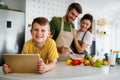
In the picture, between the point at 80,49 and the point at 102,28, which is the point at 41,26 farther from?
the point at 102,28

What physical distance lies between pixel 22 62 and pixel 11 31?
211 cm

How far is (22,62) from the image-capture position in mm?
890

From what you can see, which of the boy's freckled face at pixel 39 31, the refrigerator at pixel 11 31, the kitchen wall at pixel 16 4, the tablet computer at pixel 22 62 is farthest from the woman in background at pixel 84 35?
the kitchen wall at pixel 16 4

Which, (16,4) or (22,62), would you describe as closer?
(22,62)

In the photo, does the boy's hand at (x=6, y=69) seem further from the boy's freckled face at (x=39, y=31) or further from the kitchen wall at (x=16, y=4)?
the kitchen wall at (x=16, y=4)

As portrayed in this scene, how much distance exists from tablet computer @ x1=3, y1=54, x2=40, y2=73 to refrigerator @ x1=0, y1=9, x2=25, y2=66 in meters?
1.99

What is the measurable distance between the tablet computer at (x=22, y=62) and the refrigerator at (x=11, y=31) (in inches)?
78.5

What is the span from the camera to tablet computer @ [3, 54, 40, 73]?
878 mm

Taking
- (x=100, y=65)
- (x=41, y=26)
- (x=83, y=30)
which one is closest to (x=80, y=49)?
(x=83, y=30)

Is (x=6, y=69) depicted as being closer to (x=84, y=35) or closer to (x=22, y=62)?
(x=22, y=62)

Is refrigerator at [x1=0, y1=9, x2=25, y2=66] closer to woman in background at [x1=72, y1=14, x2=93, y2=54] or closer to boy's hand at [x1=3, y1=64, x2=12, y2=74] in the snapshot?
woman in background at [x1=72, y1=14, x2=93, y2=54]

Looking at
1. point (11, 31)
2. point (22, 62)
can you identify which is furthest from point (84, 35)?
point (11, 31)

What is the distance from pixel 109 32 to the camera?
6.21m

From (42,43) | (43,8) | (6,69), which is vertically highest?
(43,8)
